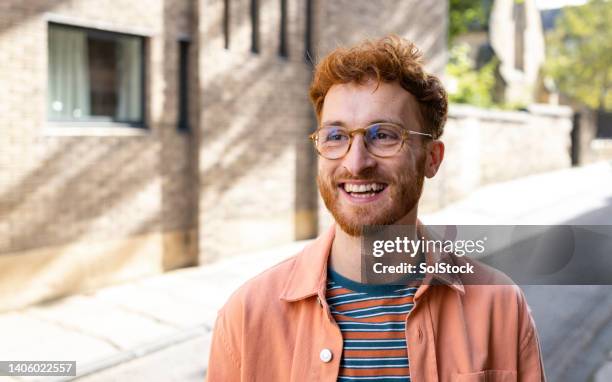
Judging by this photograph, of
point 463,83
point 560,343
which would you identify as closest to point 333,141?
point 560,343

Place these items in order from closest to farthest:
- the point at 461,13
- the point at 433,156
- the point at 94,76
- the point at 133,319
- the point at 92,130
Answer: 1. the point at 433,156
2. the point at 133,319
3. the point at 92,130
4. the point at 94,76
5. the point at 461,13

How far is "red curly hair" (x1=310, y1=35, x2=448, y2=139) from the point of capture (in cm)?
179

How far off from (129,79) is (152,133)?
85 centimetres

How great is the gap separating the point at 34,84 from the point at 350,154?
293 inches

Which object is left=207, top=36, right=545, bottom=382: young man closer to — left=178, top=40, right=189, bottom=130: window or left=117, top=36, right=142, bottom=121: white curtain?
left=117, top=36, right=142, bottom=121: white curtain

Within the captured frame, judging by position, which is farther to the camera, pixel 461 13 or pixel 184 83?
pixel 461 13

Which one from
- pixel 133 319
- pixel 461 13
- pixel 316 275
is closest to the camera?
pixel 316 275

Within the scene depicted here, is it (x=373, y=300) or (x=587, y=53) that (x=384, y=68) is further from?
(x=587, y=53)

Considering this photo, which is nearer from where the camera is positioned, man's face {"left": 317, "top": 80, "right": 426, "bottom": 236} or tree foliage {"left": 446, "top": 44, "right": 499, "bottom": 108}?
man's face {"left": 317, "top": 80, "right": 426, "bottom": 236}

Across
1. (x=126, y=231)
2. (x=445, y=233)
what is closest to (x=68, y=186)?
(x=126, y=231)

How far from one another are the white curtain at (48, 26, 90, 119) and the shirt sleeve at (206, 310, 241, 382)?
765 cm

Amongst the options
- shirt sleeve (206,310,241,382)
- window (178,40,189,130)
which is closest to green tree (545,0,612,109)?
window (178,40,189,130)

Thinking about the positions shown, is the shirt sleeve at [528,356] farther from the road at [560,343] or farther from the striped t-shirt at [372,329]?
the road at [560,343]

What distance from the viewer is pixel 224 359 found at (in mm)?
1922
